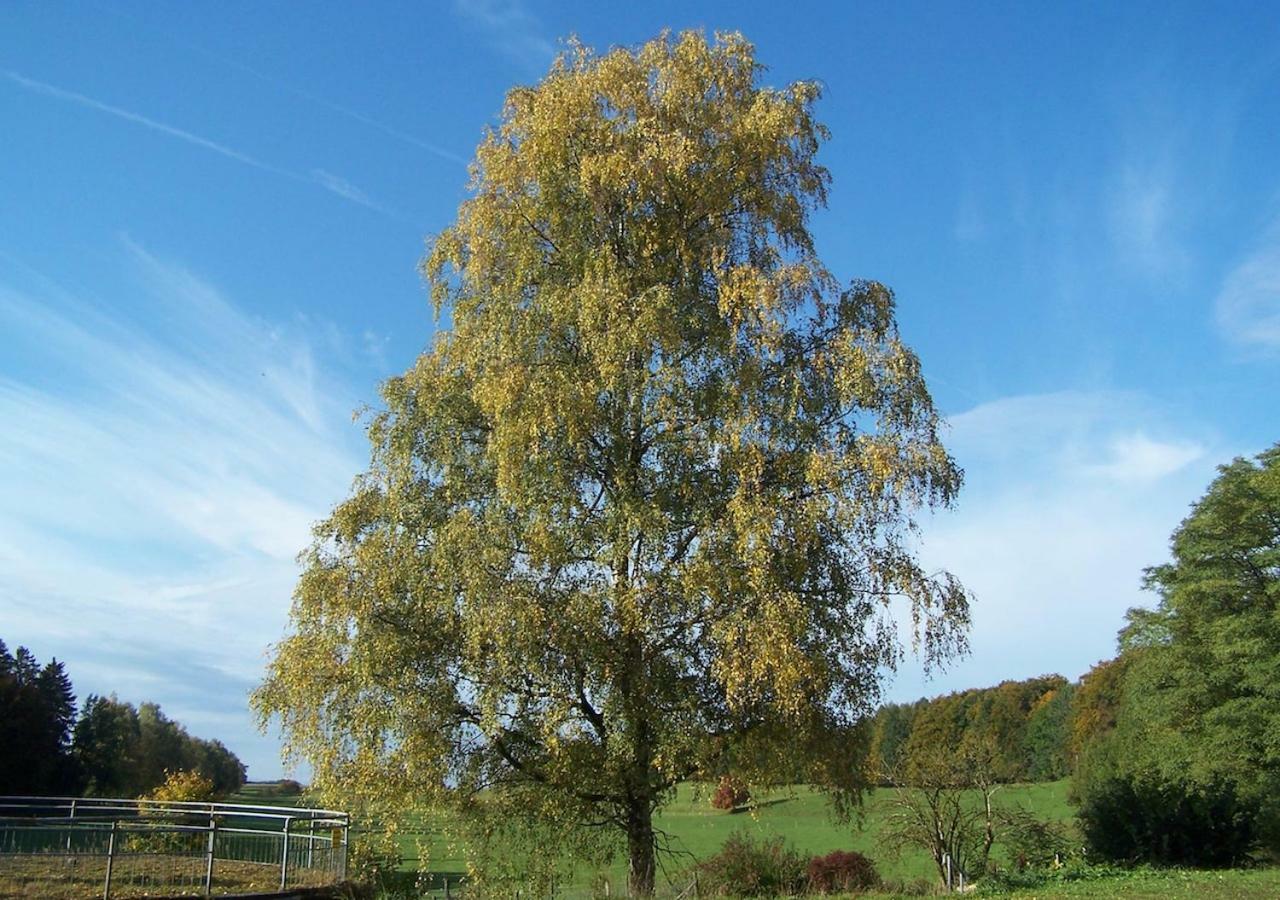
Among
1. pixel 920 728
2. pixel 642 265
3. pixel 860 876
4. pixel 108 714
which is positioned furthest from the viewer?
pixel 920 728

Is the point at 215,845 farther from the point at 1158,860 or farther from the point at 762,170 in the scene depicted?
the point at 1158,860

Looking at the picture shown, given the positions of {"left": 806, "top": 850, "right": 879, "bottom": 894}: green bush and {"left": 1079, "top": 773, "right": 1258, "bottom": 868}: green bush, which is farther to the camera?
{"left": 1079, "top": 773, "right": 1258, "bottom": 868}: green bush

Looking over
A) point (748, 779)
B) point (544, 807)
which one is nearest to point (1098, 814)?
point (748, 779)

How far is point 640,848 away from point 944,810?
12.4 metres

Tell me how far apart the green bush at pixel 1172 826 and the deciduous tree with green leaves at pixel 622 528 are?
18.6 metres

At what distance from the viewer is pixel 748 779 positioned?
643 inches

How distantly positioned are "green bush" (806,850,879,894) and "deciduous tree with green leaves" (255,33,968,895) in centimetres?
955

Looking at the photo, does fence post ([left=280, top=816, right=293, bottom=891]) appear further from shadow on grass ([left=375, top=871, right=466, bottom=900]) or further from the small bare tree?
the small bare tree

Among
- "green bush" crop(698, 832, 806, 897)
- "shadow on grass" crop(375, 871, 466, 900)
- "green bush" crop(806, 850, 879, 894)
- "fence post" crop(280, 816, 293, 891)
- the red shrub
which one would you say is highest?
the red shrub

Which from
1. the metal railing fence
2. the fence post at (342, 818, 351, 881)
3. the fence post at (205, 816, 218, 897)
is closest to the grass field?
the fence post at (342, 818, 351, 881)

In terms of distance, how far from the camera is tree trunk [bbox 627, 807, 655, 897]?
16.4 metres

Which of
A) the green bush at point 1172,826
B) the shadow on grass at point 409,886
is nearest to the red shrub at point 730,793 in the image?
the shadow on grass at point 409,886

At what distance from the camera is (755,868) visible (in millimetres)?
24375

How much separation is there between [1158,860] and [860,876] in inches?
392
